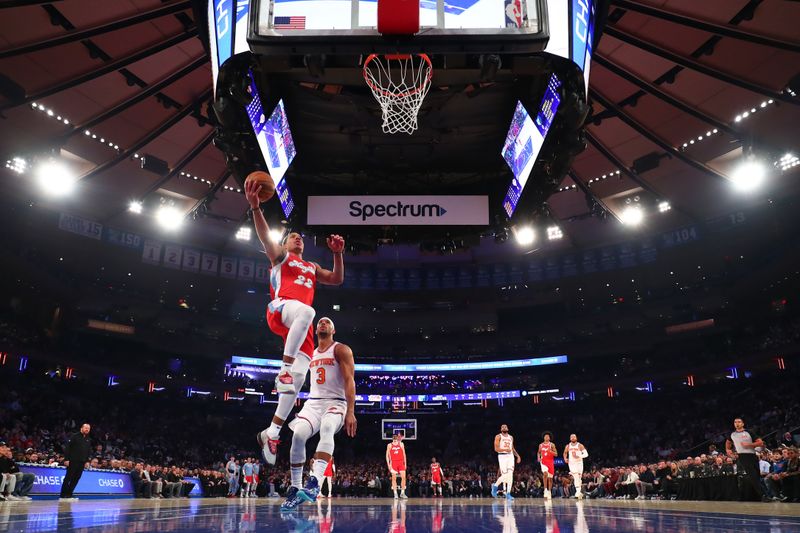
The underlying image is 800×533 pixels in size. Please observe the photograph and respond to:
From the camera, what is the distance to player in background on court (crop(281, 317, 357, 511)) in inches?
252

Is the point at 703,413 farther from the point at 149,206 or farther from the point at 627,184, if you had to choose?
the point at 149,206

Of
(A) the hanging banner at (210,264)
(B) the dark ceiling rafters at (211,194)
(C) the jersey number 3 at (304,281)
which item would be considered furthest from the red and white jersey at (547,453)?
(A) the hanging banner at (210,264)

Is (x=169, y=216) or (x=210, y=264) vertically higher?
(x=210, y=264)

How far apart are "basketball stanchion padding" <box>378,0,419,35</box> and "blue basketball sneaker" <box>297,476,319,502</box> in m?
5.26

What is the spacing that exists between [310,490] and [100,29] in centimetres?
1074

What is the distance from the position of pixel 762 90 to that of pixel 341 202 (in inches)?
405

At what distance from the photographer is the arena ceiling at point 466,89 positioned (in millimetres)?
12141

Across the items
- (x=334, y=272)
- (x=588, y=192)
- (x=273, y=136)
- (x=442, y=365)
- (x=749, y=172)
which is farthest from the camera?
(x=442, y=365)

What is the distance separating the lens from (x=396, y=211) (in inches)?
524

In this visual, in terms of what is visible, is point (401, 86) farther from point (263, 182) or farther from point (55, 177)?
point (55, 177)

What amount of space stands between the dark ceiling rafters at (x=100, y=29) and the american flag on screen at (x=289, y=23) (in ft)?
19.3

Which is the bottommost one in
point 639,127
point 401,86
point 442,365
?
point 442,365

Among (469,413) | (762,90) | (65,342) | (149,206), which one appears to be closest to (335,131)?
(762,90)

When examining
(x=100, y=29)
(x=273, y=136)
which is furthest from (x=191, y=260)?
(x=273, y=136)
